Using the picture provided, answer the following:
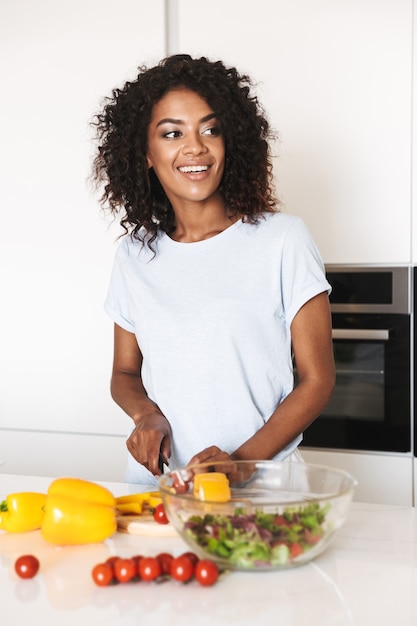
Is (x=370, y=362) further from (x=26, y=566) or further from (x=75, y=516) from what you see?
(x=26, y=566)

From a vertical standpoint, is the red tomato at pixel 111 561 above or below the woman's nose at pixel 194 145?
below

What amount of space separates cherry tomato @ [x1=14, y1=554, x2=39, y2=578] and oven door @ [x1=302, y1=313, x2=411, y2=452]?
1.52 meters

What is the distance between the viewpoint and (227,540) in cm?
92

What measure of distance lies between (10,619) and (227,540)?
0.25 meters

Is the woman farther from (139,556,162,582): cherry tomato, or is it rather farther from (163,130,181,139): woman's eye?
(139,556,162,582): cherry tomato

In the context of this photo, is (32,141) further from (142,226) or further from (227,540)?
(227,540)

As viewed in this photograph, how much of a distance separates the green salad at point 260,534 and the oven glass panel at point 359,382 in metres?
1.45

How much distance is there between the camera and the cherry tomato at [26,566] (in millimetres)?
951

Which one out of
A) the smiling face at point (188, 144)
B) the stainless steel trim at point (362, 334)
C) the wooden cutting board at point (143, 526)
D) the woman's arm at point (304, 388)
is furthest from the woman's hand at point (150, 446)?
the stainless steel trim at point (362, 334)

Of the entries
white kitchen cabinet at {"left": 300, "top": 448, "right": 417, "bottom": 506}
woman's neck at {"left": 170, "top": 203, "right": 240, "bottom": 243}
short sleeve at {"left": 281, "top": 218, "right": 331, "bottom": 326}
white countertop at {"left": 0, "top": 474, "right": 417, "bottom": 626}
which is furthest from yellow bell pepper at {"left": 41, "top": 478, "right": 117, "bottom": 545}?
white kitchen cabinet at {"left": 300, "top": 448, "right": 417, "bottom": 506}

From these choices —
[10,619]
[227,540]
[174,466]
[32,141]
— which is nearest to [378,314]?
[174,466]

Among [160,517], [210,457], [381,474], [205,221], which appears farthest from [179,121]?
[381,474]

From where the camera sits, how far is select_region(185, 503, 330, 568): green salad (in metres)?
0.91

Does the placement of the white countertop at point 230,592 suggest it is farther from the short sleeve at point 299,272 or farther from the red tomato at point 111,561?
the short sleeve at point 299,272
